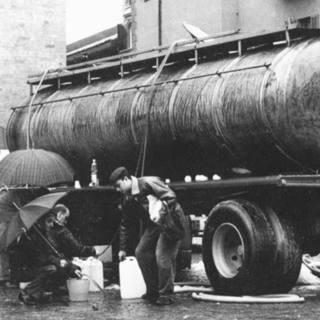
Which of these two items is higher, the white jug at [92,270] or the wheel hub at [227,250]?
the wheel hub at [227,250]

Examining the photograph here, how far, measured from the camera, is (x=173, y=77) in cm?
1432

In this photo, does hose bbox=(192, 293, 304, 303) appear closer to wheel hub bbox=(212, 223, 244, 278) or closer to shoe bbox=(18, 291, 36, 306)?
wheel hub bbox=(212, 223, 244, 278)

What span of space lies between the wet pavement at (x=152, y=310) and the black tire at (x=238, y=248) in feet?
1.54

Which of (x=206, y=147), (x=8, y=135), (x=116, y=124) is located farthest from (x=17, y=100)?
(x=206, y=147)

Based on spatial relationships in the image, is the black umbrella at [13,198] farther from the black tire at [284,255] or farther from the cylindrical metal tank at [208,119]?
the black tire at [284,255]

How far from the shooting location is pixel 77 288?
41.2 feet

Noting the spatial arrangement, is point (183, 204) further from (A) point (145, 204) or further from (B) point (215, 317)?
(B) point (215, 317)

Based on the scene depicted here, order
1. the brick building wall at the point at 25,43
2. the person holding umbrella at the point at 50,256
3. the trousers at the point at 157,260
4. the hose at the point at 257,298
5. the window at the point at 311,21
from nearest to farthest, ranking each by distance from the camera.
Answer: the hose at the point at 257,298 < the trousers at the point at 157,260 < the person holding umbrella at the point at 50,256 < the window at the point at 311,21 < the brick building wall at the point at 25,43

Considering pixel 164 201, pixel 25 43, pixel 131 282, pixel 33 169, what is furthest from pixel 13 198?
pixel 25 43

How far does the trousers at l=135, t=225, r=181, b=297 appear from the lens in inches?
466

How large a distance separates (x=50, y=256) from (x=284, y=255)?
2.80 meters

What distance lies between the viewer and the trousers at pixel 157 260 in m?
11.8

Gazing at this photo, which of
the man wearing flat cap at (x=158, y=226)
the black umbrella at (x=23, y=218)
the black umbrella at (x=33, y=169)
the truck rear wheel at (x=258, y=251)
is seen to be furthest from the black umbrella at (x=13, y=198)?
the truck rear wheel at (x=258, y=251)

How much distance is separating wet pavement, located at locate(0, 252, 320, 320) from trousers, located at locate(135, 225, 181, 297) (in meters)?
0.24
